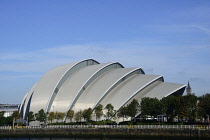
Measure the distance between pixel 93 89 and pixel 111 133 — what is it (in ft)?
70.9

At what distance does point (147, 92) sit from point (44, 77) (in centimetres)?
2747

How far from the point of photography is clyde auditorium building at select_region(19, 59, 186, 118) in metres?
80.9

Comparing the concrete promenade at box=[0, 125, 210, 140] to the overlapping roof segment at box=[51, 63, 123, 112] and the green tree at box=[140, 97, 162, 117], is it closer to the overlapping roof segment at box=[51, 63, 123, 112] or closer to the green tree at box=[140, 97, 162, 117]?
the green tree at box=[140, 97, 162, 117]

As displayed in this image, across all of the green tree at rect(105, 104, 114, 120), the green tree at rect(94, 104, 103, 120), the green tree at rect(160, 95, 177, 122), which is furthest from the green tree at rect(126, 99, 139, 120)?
the green tree at rect(94, 104, 103, 120)

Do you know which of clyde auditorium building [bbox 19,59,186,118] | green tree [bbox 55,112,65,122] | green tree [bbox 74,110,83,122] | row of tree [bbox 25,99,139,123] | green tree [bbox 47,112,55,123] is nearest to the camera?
row of tree [bbox 25,99,139,123]

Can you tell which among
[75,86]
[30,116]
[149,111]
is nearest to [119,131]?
[149,111]

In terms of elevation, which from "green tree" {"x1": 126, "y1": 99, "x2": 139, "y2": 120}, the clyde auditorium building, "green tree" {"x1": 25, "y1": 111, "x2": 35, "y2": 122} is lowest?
"green tree" {"x1": 25, "y1": 111, "x2": 35, "y2": 122}

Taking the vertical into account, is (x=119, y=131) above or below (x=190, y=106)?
below

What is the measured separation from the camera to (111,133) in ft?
210

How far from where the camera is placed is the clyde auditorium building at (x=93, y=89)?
80.9 metres

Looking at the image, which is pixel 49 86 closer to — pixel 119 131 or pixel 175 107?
pixel 119 131

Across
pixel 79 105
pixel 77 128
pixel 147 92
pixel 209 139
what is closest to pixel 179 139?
pixel 209 139

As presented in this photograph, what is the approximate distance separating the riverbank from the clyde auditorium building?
39.0 ft

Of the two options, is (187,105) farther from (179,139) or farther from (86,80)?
(86,80)
